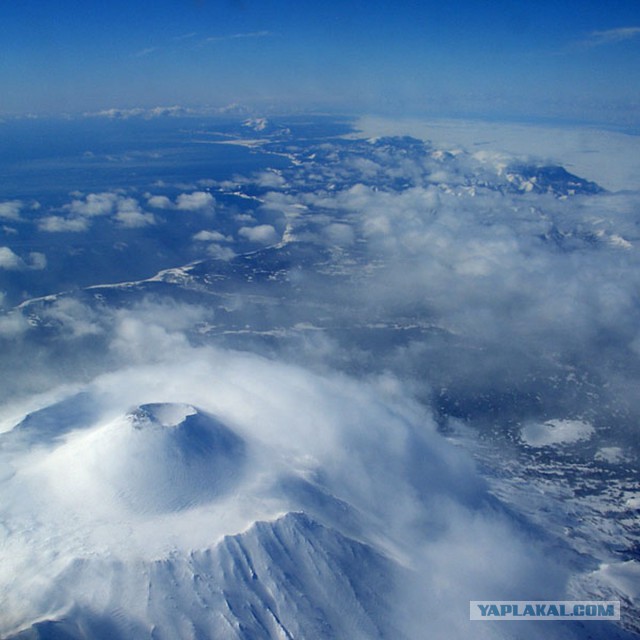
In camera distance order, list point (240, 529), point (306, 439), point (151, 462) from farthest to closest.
A: point (306, 439)
point (151, 462)
point (240, 529)

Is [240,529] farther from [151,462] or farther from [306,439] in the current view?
[306,439]

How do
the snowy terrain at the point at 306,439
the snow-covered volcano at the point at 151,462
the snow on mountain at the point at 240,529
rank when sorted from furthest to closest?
1. the snow-covered volcano at the point at 151,462
2. the snowy terrain at the point at 306,439
3. the snow on mountain at the point at 240,529

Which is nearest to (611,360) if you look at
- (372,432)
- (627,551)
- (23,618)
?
(627,551)

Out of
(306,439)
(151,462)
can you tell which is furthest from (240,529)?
(306,439)

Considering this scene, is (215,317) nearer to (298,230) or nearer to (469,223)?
(298,230)

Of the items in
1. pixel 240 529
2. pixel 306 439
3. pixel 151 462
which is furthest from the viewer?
pixel 306 439

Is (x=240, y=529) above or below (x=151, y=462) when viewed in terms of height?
below

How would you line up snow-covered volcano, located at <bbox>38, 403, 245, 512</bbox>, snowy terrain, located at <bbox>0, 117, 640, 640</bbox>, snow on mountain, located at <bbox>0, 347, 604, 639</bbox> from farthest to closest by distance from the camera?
snow-covered volcano, located at <bbox>38, 403, 245, 512</bbox> < snowy terrain, located at <bbox>0, 117, 640, 640</bbox> < snow on mountain, located at <bbox>0, 347, 604, 639</bbox>

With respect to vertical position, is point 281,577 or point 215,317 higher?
point 281,577

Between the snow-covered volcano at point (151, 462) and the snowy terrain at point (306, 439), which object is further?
the snow-covered volcano at point (151, 462)

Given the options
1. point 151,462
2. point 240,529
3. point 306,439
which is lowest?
point 306,439

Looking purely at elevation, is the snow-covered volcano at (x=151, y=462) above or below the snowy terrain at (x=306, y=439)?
above
